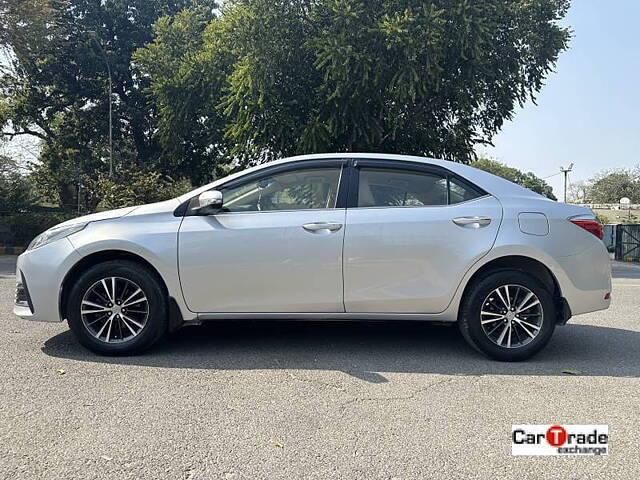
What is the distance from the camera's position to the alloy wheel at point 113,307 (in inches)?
171

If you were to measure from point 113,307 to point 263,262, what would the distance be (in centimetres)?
129

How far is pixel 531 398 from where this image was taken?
11.8 feet

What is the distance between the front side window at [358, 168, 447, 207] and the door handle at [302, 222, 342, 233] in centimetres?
30

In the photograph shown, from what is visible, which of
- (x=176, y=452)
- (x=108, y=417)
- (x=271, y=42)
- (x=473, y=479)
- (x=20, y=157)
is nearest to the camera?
(x=473, y=479)

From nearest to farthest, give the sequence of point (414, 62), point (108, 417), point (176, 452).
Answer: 1. point (176, 452)
2. point (108, 417)
3. point (414, 62)

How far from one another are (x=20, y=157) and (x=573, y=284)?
3256cm

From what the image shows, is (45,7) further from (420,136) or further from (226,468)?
(226,468)

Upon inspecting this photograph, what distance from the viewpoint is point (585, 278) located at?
443 cm

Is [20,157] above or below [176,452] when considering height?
above

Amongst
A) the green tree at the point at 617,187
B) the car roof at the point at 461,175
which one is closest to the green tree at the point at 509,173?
the green tree at the point at 617,187

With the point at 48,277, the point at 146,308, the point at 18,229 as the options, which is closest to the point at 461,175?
the point at 146,308

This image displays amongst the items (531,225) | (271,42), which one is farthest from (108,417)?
(271,42)

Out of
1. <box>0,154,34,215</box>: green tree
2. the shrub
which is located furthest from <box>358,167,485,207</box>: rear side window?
<box>0,154,34,215</box>: green tree

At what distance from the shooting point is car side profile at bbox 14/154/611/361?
4.32 m
